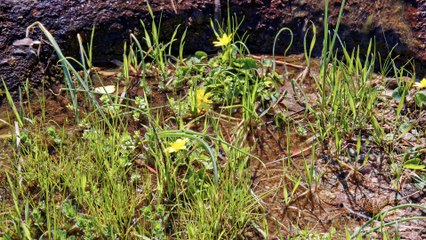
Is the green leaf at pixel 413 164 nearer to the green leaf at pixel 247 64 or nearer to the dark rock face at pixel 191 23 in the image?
the dark rock face at pixel 191 23

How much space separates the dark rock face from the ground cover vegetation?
0.10 metres

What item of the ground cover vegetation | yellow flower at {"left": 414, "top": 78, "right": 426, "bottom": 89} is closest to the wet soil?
the ground cover vegetation

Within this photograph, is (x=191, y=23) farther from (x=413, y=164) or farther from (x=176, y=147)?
(x=413, y=164)

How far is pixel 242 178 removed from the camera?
2031 mm

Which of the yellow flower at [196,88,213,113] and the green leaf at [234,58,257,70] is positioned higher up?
the green leaf at [234,58,257,70]

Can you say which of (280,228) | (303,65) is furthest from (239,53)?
(280,228)

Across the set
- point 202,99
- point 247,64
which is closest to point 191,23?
point 247,64

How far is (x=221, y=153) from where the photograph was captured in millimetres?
2223

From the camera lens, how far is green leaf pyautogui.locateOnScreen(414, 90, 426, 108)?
2.38 meters

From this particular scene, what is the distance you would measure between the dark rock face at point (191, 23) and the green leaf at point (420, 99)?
232 millimetres

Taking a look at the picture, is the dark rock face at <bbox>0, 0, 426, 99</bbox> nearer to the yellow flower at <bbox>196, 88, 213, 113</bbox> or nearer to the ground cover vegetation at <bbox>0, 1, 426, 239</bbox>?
the ground cover vegetation at <bbox>0, 1, 426, 239</bbox>

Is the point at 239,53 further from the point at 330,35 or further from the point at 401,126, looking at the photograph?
the point at 401,126

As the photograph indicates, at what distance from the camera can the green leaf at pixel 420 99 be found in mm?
2377

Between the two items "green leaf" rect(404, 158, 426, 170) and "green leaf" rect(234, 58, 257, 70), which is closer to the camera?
"green leaf" rect(404, 158, 426, 170)
